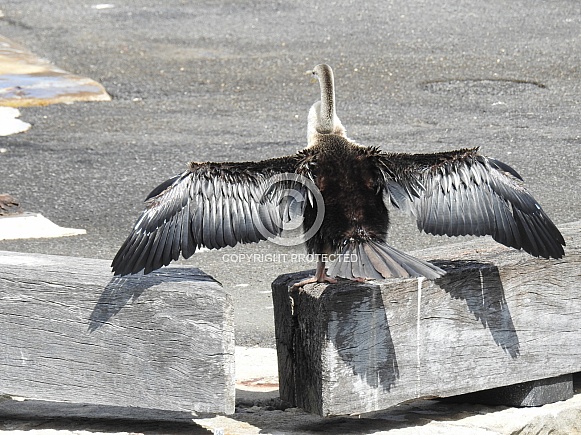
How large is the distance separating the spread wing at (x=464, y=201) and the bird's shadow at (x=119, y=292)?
94 centimetres

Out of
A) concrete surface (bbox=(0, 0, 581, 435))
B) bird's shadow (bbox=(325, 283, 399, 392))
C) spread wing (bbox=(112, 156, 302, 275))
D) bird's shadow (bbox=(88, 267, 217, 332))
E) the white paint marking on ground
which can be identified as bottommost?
bird's shadow (bbox=(325, 283, 399, 392))

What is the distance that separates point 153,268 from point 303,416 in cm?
109

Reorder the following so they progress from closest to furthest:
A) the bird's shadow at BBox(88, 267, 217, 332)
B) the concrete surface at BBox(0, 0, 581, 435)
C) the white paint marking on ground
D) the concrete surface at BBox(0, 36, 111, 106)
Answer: the bird's shadow at BBox(88, 267, 217, 332) → the concrete surface at BBox(0, 0, 581, 435) → the white paint marking on ground → the concrete surface at BBox(0, 36, 111, 106)

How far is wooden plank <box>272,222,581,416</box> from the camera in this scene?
4219 millimetres

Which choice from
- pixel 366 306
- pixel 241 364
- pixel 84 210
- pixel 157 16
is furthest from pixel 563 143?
pixel 157 16

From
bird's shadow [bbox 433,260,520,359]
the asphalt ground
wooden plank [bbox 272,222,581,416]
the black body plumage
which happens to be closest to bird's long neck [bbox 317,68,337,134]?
the black body plumage

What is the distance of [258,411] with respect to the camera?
189 inches

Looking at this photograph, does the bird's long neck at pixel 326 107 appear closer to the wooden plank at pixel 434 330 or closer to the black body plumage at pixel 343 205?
the black body plumage at pixel 343 205

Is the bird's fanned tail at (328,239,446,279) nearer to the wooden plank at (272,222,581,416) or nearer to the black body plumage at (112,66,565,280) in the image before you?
the black body plumage at (112,66,565,280)

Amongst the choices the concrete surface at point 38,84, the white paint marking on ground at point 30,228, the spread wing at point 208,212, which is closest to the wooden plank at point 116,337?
the spread wing at point 208,212

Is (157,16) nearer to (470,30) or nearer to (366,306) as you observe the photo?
(470,30)

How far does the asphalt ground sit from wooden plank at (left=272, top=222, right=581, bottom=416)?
64.4 inches

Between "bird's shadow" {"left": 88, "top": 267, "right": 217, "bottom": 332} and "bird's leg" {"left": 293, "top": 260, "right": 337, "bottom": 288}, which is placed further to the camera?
"bird's leg" {"left": 293, "top": 260, "right": 337, "bottom": 288}

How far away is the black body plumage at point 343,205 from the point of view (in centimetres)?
426
